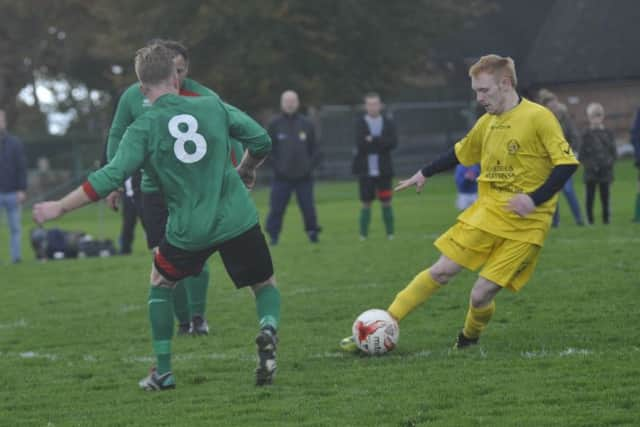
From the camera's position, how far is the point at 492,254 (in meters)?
8.08

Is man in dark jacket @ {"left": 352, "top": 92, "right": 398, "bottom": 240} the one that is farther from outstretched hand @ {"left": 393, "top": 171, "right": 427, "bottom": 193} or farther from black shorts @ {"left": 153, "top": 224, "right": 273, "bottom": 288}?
black shorts @ {"left": 153, "top": 224, "right": 273, "bottom": 288}

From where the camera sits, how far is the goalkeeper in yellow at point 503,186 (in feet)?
25.7

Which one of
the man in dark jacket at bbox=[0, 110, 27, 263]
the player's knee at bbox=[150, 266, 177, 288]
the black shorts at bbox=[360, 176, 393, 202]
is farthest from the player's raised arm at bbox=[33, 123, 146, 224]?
the man in dark jacket at bbox=[0, 110, 27, 263]

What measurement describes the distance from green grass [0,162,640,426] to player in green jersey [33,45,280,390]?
0.43m

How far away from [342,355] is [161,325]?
1458 mm

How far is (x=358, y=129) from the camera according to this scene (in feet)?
60.8

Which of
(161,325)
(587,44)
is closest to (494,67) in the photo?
(161,325)

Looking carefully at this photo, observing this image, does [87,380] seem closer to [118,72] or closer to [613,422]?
[613,422]

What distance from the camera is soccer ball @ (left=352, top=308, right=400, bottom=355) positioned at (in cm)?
820

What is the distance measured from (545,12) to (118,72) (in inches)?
876

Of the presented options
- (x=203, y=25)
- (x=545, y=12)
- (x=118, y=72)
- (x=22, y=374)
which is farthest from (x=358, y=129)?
(x=545, y=12)

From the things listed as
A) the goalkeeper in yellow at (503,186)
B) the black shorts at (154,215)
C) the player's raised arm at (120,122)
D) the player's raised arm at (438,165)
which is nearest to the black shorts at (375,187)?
the black shorts at (154,215)

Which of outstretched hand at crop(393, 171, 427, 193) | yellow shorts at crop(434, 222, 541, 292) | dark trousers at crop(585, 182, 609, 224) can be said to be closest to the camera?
yellow shorts at crop(434, 222, 541, 292)

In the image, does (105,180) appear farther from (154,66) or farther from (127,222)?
(127,222)
